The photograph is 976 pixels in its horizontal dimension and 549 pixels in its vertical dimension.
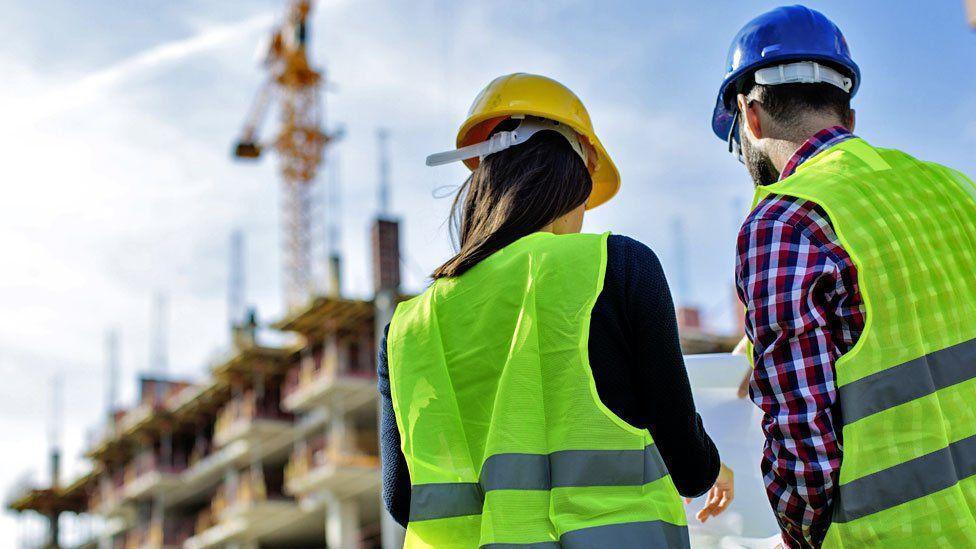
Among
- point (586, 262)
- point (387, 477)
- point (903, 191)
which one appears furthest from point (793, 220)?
point (387, 477)

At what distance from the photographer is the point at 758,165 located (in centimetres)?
278

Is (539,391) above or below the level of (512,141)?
below

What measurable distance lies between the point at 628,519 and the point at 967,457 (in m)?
0.65

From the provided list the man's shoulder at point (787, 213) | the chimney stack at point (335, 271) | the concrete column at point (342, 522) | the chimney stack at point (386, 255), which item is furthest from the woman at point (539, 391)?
the chimney stack at point (335, 271)

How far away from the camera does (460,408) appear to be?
2.32 metres

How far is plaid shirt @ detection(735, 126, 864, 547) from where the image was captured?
2.26 meters

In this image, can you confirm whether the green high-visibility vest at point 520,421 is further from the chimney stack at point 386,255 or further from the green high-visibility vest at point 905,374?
the chimney stack at point 386,255

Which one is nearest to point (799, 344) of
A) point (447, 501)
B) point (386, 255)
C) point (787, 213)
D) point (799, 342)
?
point (799, 342)

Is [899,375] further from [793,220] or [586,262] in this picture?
[586,262]

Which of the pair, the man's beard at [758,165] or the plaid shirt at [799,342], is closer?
the plaid shirt at [799,342]

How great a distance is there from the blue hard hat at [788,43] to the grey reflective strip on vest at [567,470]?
1.04m

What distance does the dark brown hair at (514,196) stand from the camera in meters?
2.45

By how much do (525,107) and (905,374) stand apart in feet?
3.28

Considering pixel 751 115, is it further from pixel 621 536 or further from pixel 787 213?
pixel 621 536
